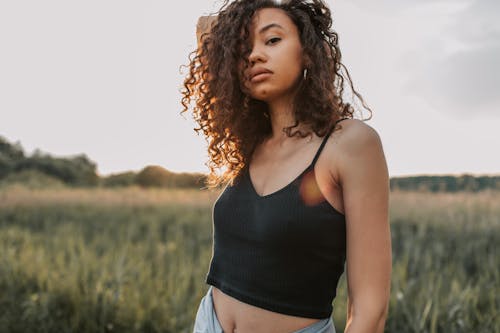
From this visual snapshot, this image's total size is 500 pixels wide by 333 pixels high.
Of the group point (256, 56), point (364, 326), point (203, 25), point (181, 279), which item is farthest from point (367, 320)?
point (181, 279)

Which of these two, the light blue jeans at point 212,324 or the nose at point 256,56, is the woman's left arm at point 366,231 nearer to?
the light blue jeans at point 212,324

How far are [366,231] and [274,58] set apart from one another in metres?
0.57

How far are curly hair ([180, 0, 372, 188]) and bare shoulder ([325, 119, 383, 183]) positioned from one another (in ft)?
0.29

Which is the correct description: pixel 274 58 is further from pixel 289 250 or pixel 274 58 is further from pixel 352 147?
pixel 289 250

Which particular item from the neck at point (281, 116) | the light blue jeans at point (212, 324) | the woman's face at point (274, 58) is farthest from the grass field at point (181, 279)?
the woman's face at point (274, 58)

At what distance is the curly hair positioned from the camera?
1612 millimetres

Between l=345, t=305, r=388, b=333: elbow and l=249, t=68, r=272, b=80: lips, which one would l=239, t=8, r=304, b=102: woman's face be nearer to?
l=249, t=68, r=272, b=80: lips

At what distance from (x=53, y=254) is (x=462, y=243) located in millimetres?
4691

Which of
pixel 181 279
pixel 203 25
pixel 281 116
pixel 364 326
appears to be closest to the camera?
pixel 364 326

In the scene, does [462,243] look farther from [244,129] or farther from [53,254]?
[244,129]

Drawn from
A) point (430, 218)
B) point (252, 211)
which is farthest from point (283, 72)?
point (430, 218)

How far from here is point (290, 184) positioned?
146 cm

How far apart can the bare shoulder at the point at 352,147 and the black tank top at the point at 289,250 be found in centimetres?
5

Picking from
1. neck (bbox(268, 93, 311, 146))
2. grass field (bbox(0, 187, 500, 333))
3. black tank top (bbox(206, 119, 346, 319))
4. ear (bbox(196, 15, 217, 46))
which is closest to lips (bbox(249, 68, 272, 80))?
neck (bbox(268, 93, 311, 146))
